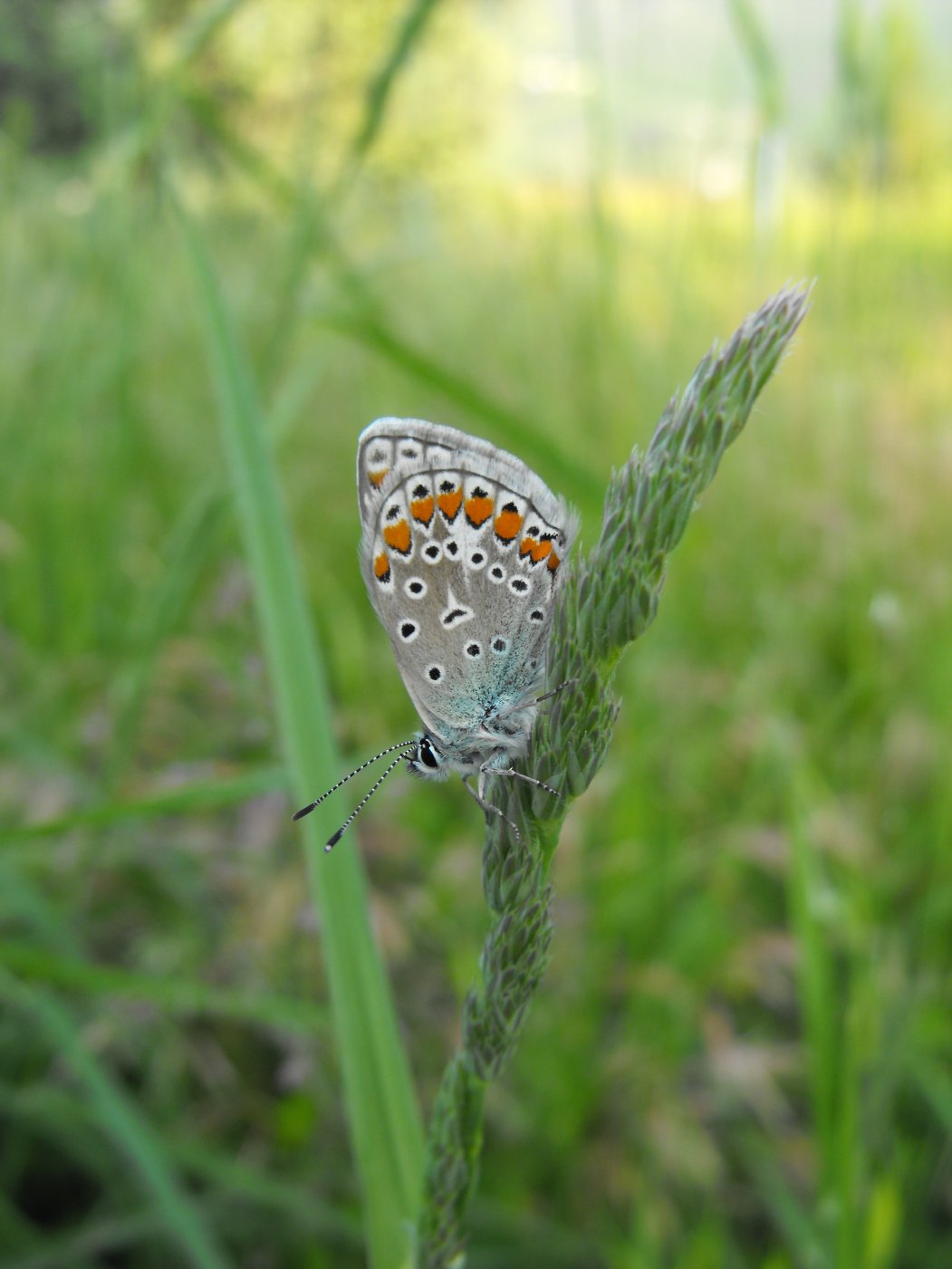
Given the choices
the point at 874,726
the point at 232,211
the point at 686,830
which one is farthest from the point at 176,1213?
the point at 232,211

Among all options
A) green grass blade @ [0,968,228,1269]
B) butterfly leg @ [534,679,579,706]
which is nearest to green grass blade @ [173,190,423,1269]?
butterfly leg @ [534,679,579,706]

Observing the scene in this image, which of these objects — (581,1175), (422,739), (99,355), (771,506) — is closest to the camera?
(422,739)

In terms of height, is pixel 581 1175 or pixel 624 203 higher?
pixel 624 203

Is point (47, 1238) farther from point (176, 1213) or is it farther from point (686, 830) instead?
point (686, 830)

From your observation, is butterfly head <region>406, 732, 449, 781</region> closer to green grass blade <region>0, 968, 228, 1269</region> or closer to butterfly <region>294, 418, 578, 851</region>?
butterfly <region>294, 418, 578, 851</region>

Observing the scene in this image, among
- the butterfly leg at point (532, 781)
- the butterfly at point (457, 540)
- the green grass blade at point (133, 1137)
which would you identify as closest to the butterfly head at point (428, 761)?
the butterfly at point (457, 540)

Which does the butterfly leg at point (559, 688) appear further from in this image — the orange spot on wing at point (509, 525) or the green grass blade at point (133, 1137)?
the green grass blade at point (133, 1137)

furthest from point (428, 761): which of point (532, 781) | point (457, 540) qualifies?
point (532, 781)
